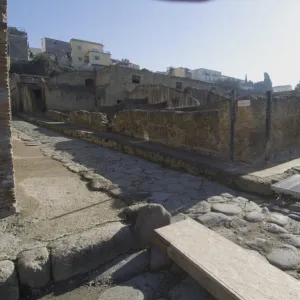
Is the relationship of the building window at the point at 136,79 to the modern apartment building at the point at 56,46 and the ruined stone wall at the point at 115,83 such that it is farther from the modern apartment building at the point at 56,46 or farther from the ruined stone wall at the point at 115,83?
the modern apartment building at the point at 56,46

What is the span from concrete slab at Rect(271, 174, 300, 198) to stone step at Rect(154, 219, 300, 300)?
5.27ft

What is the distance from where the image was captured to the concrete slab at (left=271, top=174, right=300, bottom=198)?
10.5 feet

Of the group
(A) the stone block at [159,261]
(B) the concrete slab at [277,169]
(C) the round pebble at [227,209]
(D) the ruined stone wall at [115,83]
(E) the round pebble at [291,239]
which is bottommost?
(A) the stone block at [159,261]

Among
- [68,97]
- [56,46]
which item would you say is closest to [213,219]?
[68,97]

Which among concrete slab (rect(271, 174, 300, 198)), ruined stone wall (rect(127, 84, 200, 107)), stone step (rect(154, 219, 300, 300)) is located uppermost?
ruined stone wall (rect(127, 84, 200, 107))

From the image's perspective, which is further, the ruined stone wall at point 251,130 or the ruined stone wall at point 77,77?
the ruined stone wall at point 77,77

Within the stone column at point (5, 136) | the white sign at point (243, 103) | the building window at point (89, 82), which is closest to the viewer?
the stone column at point (5, 136)

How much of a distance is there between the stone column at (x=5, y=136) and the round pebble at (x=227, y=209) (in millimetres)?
2255

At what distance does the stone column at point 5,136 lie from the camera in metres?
2.40

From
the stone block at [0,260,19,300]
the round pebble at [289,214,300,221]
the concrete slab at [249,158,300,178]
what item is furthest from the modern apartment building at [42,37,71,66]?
the stone block at [0,260,19,300]

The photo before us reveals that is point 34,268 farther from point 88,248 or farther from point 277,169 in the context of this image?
point 277,169

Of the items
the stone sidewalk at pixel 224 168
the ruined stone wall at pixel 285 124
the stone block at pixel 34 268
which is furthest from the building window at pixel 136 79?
the stone block at pixel 34 268

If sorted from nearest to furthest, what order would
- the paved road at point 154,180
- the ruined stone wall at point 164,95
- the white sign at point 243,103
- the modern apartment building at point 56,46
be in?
the paved road at point 154,180, the white sign at point 243,103, the ruined stone wall at point 164,95, the modern apartment building at point 56,46

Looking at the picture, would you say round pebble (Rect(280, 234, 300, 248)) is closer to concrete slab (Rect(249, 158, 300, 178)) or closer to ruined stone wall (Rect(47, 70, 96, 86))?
concrete slab (Rect(249, 158, 300, 178))
